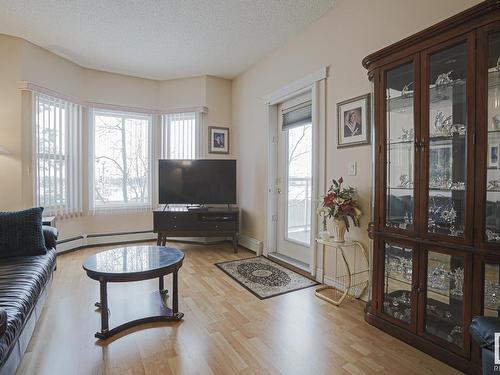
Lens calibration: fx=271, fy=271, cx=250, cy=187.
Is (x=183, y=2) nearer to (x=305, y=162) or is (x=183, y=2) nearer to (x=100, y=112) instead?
(x=305, y=162)

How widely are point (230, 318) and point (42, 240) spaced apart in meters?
1.71

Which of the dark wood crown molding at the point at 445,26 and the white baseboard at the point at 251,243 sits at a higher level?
the dark wood crown molding at the point at 445,26

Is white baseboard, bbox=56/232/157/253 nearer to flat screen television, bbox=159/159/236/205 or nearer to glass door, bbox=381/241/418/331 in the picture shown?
flat screen television, bbox=159/159/236/205

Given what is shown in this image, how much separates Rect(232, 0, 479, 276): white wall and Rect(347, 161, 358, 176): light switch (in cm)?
3

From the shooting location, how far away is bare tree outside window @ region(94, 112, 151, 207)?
13.8 feet

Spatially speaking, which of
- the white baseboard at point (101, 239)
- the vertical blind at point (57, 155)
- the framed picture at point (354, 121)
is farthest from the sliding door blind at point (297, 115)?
the vertical blind at point (57, 155)

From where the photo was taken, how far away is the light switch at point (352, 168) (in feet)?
7.98

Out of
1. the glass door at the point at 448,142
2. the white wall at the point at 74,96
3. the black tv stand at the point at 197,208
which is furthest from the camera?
the black tv stand at the point at 197,208

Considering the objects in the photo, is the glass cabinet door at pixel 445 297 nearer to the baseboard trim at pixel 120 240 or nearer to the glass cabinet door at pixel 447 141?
the glass cabinet door at pixel 447 141

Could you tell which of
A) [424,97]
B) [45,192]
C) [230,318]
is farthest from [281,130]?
[45,192]

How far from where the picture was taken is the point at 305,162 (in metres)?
3.35

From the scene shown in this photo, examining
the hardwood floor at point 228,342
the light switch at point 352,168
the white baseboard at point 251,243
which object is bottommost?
the hardwood floor at point 228,342

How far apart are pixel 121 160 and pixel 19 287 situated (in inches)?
115

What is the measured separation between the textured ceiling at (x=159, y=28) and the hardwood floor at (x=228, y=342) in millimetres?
2749
